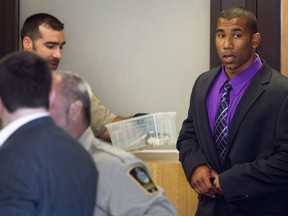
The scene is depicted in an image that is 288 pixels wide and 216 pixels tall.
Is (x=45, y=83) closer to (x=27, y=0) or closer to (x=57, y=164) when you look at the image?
(x=57, y=164)

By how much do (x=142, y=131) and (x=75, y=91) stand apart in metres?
1.59

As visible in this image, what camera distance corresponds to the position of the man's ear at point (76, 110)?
6.11 feet

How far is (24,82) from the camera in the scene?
1.65 m

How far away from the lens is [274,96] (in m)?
3.08

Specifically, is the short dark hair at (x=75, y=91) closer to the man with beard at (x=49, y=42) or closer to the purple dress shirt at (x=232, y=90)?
the purple dress shirt at (x=232, y=90)

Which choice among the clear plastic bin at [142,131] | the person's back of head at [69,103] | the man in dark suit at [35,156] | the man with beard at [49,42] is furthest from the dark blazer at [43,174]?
the man with beard at [49,42]

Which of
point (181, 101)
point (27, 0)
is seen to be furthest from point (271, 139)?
point (27, 0)

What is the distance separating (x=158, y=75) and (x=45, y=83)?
2.35m

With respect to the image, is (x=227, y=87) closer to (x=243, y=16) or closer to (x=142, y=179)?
(x=243, y=16)

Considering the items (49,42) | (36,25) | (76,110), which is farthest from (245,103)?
(76,110)

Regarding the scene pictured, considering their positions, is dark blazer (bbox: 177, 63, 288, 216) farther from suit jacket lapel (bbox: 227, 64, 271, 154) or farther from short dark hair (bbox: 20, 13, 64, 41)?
short dark hair (bbox: 20, 13, 64, 41)

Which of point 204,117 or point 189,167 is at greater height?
point 204,117

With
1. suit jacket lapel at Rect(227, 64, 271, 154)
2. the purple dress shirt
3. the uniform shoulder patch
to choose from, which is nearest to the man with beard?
the purple dress shirt

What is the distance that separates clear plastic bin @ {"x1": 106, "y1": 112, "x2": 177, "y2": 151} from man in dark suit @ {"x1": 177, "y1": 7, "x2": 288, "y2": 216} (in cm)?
16
